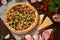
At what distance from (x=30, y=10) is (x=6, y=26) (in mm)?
150

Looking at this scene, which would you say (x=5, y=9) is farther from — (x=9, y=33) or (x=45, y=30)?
(x=45, y=30)

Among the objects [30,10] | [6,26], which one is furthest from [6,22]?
[30,10]

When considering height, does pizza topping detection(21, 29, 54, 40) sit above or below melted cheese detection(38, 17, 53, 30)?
below

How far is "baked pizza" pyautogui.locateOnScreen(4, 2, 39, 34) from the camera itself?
192 centimetres

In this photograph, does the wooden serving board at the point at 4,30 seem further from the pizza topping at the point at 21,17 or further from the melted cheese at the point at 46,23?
the melted cheese at the point at 46,23

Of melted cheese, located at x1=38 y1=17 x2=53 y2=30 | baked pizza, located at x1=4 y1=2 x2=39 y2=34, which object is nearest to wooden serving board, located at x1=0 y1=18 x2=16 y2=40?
baked pizza, located at x1=4 y1=2 x2=39 y2=34

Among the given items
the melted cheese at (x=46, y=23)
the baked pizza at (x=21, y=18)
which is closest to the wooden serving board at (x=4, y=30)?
the baked pizza at (x=21, y=18)

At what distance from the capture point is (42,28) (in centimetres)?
189

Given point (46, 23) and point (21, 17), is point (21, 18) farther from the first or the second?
point (46, 23)

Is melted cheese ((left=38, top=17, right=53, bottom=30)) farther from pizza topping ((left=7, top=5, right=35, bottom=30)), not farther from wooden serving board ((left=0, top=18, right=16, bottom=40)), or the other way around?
wooden serving board ((left=0, top=18, right=16, bottom=40))

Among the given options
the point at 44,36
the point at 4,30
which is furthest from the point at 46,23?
the point at 4,30

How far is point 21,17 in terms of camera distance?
1.95m

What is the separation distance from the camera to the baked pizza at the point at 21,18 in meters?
1.92

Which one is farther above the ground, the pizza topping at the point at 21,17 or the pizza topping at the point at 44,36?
the pizza topping at the point at 21,17
